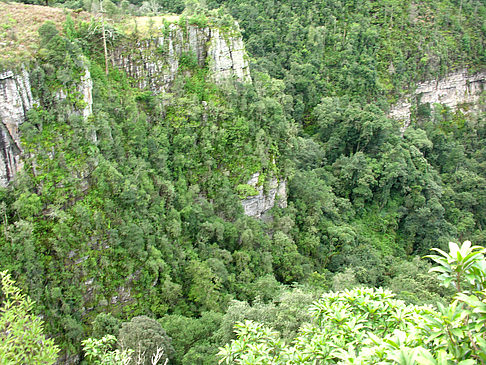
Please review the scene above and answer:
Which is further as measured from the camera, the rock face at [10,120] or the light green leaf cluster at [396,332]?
the rock face at [10,120]

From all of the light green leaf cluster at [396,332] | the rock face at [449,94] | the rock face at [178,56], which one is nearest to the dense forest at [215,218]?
the light green leaf cluster at [396,332]

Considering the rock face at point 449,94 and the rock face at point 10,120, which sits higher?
the rock face at point 10,120

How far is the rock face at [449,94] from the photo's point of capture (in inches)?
2233

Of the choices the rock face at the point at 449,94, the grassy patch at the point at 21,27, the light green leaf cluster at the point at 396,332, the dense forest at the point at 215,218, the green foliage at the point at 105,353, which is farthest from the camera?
→ the rock face at the point at 449,94

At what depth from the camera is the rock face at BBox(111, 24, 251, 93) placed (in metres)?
29.5

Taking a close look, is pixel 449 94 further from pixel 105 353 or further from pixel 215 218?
pixel 105 353

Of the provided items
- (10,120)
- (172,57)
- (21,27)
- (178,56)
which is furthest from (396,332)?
(178,56)

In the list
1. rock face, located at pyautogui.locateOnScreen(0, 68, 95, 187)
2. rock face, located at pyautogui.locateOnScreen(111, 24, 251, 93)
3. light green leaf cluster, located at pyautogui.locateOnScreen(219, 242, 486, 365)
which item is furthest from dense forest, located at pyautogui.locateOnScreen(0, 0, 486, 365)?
rock face, located at pyautogui.locateOnScreen(111, 24, 251, 93)

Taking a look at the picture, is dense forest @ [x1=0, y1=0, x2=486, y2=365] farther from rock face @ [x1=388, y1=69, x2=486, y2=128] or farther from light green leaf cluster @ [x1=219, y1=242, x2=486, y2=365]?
rock face @ [x1=388, y1=69, x2=486, y2=128]

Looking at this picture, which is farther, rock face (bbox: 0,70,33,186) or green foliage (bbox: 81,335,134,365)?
rock face (bbox: 0,70,33,186)

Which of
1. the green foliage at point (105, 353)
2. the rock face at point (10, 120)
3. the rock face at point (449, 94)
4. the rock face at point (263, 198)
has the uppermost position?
the rock face at point (10, 120)

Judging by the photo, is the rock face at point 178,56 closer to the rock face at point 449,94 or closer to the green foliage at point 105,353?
the green foliage at point 105,353

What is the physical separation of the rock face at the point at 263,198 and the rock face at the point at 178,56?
28.6ft

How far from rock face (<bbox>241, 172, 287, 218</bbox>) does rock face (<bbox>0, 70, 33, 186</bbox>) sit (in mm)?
15690
